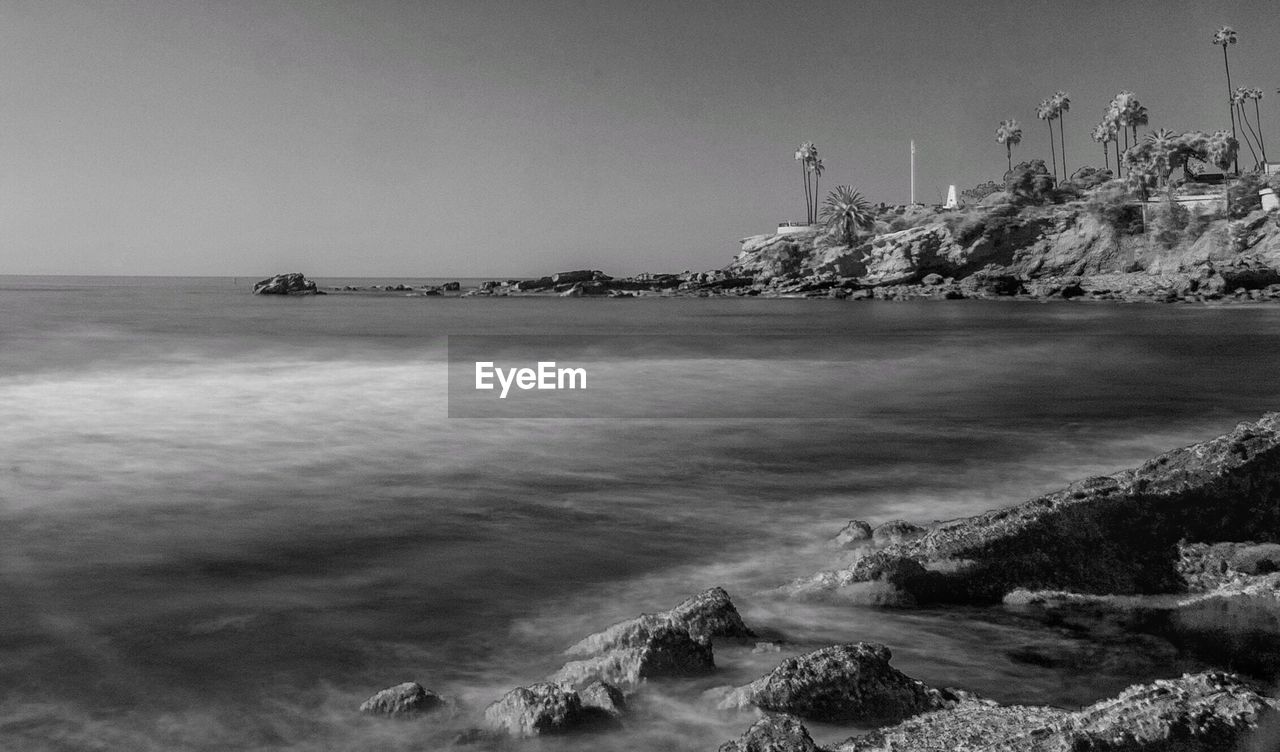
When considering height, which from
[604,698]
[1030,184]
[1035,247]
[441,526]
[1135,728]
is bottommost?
[441,526]

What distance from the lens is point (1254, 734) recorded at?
3879mm

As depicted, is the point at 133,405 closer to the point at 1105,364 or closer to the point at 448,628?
the point at 448,628

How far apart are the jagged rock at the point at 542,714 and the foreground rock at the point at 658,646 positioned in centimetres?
44

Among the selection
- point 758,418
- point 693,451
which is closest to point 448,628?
point 693,451

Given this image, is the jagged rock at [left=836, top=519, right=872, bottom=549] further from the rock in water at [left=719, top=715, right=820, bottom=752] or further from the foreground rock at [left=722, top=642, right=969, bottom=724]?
the rock in water at [left=719, top=715, right=820, bottom=752]

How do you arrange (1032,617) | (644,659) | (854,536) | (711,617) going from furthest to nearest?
(854,536) < (1032,617) < (711,617) < (644,659)

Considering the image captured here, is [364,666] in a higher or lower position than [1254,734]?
lower

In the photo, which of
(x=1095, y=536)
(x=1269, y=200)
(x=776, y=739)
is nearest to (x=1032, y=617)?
(x=1095, y=536)

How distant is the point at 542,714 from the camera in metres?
4.68

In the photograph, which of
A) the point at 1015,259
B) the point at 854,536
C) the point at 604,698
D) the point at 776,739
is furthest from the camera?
the point at 1015,259

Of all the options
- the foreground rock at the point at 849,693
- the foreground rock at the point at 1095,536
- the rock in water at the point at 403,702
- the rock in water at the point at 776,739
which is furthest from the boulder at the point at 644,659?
the foreground rock at the point at 1095,536

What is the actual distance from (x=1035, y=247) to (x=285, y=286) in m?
82.7

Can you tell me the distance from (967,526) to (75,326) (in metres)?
49.7

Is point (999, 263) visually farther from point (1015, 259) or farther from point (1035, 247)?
point (1035, 247)
